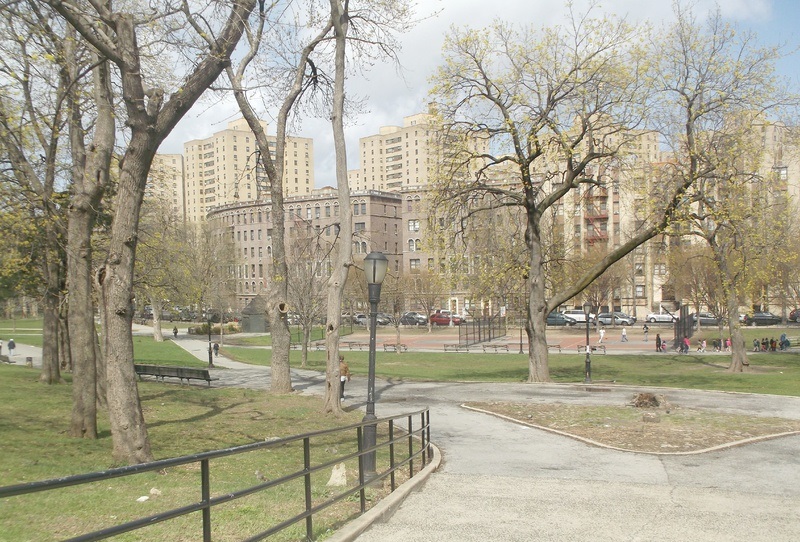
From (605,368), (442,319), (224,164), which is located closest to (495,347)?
(605,368)

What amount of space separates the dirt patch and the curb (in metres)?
5.40

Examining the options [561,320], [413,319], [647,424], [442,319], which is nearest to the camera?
[647,424]

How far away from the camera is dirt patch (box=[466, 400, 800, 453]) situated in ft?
42.8

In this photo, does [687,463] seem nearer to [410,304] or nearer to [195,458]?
[195,458]

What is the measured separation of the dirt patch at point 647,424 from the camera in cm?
1305

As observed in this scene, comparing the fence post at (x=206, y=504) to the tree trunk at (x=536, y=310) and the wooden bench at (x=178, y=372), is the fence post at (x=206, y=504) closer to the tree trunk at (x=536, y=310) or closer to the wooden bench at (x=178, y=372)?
the wooden bench at (x=178, y=372)

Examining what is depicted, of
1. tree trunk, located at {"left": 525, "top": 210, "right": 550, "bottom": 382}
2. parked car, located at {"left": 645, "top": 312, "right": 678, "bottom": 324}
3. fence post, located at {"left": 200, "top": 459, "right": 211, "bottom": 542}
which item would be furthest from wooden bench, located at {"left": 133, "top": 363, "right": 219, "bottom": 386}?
parked car, located at {"left": 645, "top": 312, "right": 678, "bottom": 324}

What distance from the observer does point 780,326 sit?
6881cm

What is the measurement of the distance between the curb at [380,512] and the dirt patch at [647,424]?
5398 mm

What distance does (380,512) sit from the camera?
668 cm

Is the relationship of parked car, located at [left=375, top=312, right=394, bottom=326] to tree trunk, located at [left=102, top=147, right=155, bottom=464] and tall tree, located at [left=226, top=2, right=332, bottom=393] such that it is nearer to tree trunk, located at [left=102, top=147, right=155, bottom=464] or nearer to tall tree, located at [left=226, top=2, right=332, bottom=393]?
tall tree, located at [left=226, top=2, right=332, bottom=393]

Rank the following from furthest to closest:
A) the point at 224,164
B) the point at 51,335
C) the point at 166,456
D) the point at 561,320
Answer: the point at 224,164 < the point at 561,320 < the point at 51,335 < the point at 166,456

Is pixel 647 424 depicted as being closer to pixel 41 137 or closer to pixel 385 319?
pixel 41 137

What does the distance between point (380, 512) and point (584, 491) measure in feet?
11.4
